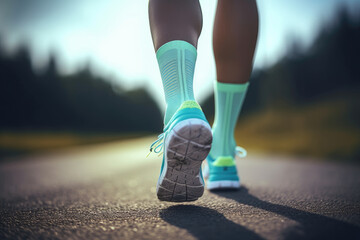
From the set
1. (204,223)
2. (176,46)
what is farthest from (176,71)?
(204,223)

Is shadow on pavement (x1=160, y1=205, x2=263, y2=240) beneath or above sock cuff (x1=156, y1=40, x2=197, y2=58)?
beneath

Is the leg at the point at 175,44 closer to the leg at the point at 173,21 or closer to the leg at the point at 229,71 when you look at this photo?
the leg at the point at 173,21

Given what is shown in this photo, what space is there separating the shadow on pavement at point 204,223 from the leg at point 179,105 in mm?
52

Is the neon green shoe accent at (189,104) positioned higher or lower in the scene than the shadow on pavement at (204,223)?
higher

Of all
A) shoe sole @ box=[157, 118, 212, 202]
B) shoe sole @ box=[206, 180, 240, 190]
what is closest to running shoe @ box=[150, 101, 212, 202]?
shoe sole @ box=[157, 118, 212, 202]

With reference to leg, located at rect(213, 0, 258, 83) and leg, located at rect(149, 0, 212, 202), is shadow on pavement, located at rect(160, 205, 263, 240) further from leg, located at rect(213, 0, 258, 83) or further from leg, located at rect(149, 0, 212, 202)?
leg, located at rect(213, 0, 258, 83)

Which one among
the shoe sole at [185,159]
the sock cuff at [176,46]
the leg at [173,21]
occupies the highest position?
the leg at [173,21]

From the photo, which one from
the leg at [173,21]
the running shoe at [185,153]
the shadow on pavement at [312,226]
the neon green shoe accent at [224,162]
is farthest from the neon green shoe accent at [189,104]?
the neon green shoe accent at [224,162]

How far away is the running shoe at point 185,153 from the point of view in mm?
860

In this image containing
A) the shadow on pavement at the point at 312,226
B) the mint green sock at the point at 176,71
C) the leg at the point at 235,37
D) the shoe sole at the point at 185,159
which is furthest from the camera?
the leg at the point at 235,37

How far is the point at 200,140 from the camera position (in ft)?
2.84

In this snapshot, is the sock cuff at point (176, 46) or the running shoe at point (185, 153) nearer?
the running shoe at point (185, 153)

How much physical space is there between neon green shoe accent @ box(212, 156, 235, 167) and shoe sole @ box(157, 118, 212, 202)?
43 centimetres

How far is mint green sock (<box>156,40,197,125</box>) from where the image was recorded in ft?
3.28
